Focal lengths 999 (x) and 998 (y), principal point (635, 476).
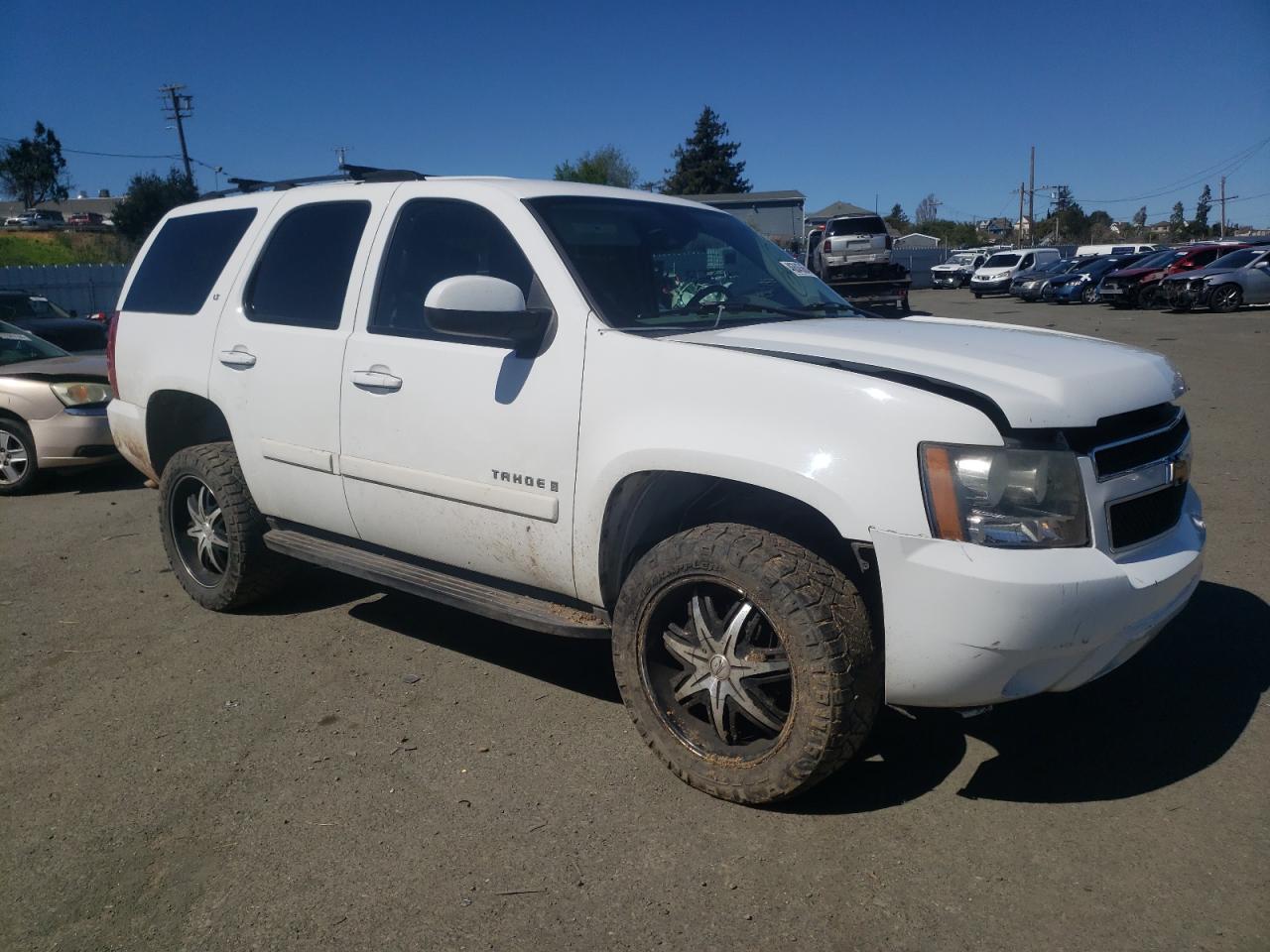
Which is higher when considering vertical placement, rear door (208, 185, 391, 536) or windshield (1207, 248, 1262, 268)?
windshield (1207, 248, 1262, 268)

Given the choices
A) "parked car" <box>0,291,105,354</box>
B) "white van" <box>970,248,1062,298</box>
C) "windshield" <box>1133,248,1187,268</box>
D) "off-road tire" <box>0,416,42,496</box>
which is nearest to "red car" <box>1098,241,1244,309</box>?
"windshield" <box>1133,248,1187,268</box>

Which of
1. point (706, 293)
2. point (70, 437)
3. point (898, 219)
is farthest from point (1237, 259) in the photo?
point (898, 219)

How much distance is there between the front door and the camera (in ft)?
11.4

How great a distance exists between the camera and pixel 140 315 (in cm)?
518

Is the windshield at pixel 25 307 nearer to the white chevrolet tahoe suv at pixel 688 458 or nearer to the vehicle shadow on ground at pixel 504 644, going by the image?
the white chevrolet tahoe suv at pixel 688 458

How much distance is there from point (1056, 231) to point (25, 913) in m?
98.7

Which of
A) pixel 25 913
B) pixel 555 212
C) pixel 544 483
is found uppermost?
pixel 555 212

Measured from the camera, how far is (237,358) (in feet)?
14.9

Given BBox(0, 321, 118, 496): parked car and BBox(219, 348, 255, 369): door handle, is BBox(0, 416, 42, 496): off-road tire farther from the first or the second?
BBox(219, 348, 255, 369): door handle

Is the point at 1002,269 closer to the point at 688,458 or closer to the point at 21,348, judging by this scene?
the point at 21,348

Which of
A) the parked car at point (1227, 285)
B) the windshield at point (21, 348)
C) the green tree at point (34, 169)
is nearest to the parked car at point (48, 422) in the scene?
the windshield at point (21, 348)

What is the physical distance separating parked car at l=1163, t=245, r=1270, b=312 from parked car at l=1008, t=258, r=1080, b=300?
32.4 ft

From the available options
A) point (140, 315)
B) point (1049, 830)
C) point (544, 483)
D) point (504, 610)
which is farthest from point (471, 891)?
point (140, 315)

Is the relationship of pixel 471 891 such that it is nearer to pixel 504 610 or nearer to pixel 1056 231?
pixel 504 610
